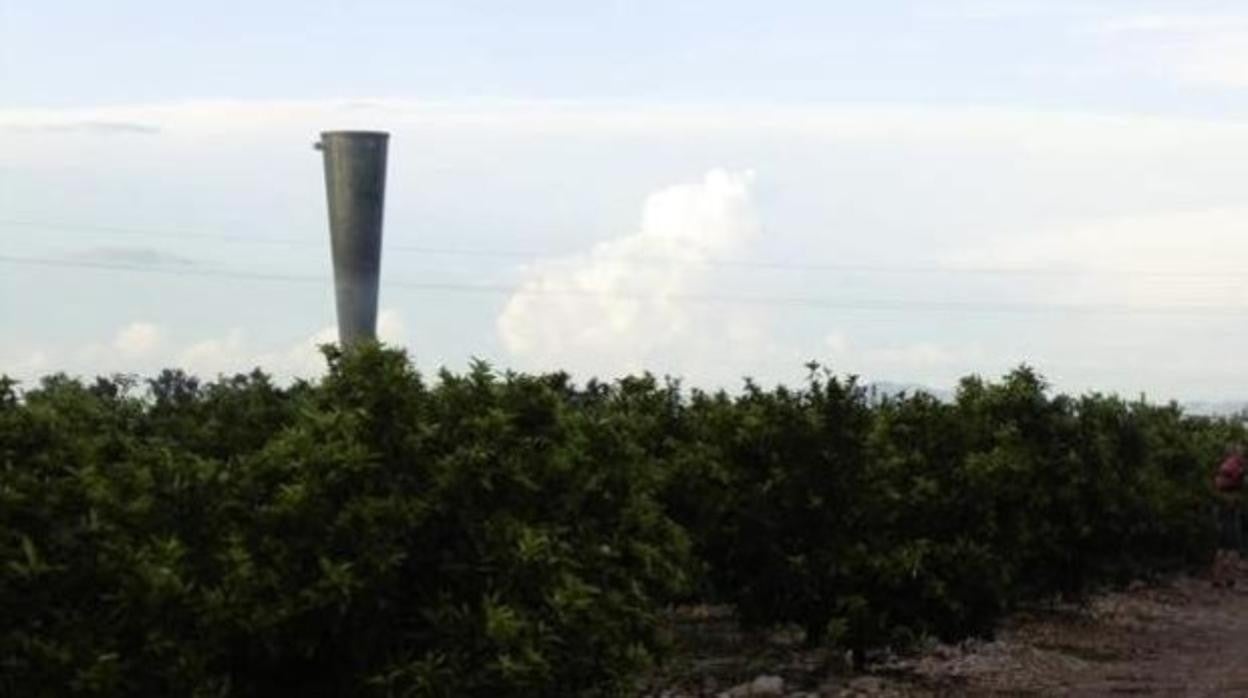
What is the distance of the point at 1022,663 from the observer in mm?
15281

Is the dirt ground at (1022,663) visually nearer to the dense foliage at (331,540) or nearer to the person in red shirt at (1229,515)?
the dense foliage at (331,540)

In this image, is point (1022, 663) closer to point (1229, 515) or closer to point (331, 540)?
point (331, 540)

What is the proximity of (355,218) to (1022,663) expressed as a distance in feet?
23.8

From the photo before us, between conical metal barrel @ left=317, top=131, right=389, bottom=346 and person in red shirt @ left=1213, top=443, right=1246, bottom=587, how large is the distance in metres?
14.1

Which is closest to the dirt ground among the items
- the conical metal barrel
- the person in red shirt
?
the conical metal barrel

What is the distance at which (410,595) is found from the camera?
7449 mm

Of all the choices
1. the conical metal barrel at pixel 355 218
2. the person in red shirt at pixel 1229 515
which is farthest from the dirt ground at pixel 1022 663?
A: the person in red shirt at pixel 1229 515

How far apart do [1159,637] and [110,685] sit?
14248mm

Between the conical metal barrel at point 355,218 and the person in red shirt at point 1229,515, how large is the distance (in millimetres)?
14140

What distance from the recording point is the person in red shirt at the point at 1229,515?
26188mm

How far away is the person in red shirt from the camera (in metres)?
26.2

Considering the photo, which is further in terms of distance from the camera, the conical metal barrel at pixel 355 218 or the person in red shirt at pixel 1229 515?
the person in red shirt at pixel 1229 515

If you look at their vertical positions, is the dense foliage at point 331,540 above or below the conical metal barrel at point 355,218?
below

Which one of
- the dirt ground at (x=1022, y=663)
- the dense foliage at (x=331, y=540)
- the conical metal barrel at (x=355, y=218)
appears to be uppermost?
the conical metal barrel at (x=355, y=218)
